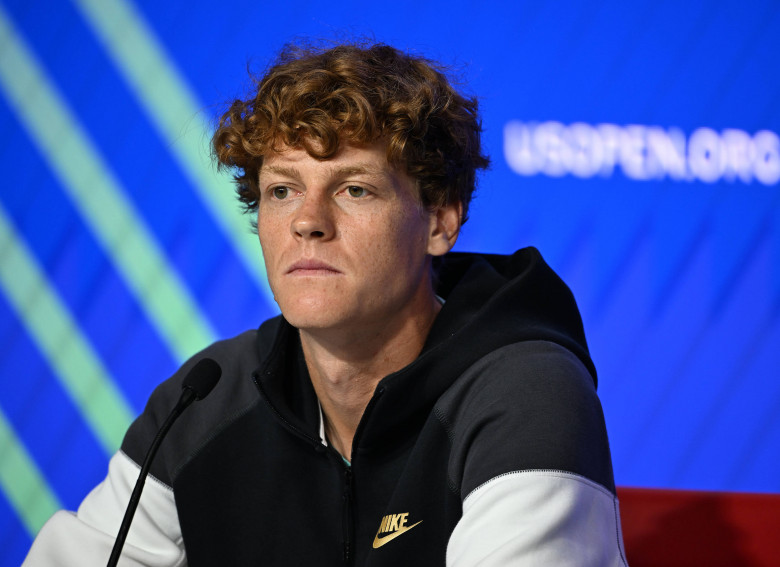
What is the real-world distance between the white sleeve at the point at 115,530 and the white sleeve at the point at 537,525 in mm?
567

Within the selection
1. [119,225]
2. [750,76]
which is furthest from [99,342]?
[750,76]

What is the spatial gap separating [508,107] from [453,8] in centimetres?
31

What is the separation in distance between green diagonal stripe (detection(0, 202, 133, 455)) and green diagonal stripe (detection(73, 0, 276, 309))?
0.51 m

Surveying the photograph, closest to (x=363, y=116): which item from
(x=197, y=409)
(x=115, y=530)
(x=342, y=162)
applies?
(x=342, y=162)

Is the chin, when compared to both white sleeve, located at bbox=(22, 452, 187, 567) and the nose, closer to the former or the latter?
the nose

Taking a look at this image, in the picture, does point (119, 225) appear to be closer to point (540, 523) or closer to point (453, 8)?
point (453, 8)

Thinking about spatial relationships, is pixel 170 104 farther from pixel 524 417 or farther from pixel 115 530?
pixel 524 417

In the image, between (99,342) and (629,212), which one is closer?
(629,212)

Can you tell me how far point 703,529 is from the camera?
50.6 inches

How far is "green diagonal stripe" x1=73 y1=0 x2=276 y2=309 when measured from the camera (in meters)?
2.29

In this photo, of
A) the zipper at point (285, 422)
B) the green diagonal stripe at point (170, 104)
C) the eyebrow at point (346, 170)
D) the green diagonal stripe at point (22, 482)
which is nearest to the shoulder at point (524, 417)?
the zipper at point (285, 422)

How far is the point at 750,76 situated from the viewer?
81.9 inches

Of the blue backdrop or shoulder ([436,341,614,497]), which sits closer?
shoulder ([436,341,614,497])

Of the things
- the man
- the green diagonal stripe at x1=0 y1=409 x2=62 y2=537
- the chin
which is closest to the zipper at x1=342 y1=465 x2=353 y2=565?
the man
